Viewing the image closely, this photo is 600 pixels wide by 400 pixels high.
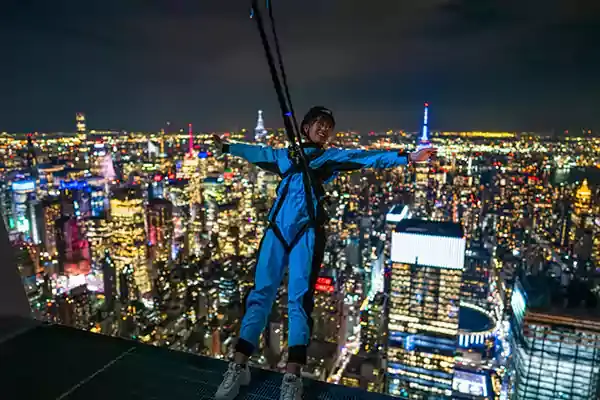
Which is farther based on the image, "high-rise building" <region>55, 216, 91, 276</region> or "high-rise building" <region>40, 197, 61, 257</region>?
"high-rise building" <region>40, 197, 61, 257</region>

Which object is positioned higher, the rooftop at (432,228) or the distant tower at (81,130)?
the distant tower at (81,130)

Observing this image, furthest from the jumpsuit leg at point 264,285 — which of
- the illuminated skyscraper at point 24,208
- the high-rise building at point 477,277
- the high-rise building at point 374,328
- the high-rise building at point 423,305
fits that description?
the high-rise building at point 477,277

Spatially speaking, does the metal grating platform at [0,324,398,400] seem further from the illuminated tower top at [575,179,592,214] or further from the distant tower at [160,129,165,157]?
the distant tower at [160,129,165,157]

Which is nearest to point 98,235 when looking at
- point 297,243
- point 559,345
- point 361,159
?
point 559,345

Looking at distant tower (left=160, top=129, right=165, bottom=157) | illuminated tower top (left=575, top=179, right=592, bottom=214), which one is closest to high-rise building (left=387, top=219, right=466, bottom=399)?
illuminated tower top (left=575, top=179, right=592, bottom=214)

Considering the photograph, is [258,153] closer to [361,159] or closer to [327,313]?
[361,159]

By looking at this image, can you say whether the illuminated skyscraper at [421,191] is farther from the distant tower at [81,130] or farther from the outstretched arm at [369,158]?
the outstretched arm at [369,158]
